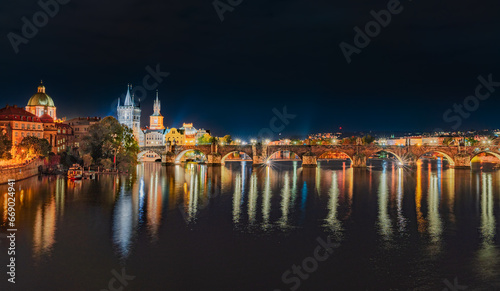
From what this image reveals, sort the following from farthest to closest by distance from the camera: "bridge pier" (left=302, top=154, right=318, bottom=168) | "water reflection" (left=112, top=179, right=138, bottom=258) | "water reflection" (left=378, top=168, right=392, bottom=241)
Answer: "bridge pier" (left=302, top=154, right=318, bottom=168) < "water reflection" (left=378, top=168, right=392, bottom=241) < "water reflection" (left=112, top=179, right=138, bottom=258)

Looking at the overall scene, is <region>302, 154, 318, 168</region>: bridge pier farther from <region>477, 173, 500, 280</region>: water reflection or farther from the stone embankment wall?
<region>477, 173, 500, 280</region>: water reflection

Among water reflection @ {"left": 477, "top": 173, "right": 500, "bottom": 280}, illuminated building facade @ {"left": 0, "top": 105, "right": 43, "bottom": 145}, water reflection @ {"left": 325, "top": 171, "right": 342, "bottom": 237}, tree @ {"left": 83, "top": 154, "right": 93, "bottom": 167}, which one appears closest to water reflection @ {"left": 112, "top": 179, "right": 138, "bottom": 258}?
water reflection @ {"left": 325, "top": 171, "right": 342, "bottom": 237}

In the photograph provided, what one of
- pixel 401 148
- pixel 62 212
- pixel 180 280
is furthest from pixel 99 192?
pixel 401 148

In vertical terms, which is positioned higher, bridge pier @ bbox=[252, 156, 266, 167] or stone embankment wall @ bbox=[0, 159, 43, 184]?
bridge pier @ bbox=[252, 156, 266, 167]

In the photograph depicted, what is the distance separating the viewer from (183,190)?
163ft

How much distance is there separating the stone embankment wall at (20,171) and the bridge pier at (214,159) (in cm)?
3872

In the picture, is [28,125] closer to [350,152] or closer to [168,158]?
[168,158]

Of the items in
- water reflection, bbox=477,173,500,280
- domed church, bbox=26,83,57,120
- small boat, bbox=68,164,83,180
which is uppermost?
domed church, bbox=26,83,57,120

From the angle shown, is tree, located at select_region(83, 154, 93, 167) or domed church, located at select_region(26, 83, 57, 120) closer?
tree, located at select_region(83, 154, 93, 167)

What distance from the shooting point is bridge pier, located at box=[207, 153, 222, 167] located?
3719 inches

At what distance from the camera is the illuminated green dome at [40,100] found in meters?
100

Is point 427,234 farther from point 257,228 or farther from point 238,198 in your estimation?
point 238,198

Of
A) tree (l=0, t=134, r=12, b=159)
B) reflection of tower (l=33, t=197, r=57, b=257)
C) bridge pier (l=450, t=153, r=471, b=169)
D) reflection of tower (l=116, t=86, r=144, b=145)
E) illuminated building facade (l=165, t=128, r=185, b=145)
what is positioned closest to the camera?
reflection of tower (l=33, t=197, r=57, b=257)

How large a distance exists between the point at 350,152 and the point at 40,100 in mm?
67729
